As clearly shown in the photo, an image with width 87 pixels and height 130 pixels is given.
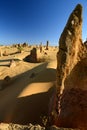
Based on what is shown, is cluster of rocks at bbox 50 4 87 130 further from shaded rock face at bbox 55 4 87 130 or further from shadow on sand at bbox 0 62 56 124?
shadow on sand at bbox 0 62 56 124

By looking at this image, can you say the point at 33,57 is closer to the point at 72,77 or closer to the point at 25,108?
the point at 25,108

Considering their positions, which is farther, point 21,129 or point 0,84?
point 0,84

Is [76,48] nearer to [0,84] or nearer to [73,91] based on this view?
[73,91]

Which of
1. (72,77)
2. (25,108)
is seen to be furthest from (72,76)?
(25,108)

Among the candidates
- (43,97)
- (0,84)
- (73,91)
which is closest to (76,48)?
(73,91)

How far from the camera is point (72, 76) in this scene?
994 centimetres

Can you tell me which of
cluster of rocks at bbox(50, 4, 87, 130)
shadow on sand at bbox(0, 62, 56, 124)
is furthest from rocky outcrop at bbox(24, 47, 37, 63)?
cluster of rocks at bbox(50, 4, 87, 130)

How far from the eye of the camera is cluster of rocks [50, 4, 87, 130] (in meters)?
9.16

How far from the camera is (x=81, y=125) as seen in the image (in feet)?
30.3

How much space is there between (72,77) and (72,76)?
0.11 feet

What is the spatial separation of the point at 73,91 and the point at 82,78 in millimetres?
540

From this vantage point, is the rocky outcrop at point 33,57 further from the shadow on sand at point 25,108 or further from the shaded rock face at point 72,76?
the shaded rock face at point 72,76

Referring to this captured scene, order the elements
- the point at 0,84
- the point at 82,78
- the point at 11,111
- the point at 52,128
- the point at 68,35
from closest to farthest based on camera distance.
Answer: the point at 52,128 → the point at 68,35 → the point at 82,78 → the point at 11,111 → the point at 0,84

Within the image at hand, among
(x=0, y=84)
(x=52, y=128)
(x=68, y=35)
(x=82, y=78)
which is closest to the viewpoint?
(x=52, y=128)
